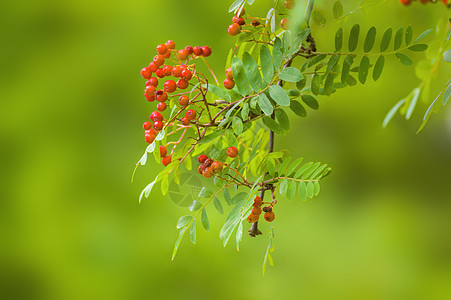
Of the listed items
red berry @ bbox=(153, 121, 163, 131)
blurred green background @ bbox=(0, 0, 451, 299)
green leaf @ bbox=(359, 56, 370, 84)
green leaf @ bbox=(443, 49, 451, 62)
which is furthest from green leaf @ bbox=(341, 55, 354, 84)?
blurred green background @ bbox=(0, 0, 451, 299)

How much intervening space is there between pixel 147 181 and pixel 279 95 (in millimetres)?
956

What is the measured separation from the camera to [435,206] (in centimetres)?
134

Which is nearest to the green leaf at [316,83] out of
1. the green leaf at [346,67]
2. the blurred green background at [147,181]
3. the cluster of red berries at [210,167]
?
→ the green leaf at [346,67]

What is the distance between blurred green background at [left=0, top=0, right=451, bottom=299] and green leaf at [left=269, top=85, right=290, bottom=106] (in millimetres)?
806

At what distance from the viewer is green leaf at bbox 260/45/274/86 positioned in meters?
0.56

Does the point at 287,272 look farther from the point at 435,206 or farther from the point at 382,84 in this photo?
the point at 382,84

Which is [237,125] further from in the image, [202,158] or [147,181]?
[147,181]

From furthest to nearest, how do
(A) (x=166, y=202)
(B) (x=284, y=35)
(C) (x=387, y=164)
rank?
(A) (x=166, y=202) → (C) (x=387, y=164) → (B) (x=284, y=35)

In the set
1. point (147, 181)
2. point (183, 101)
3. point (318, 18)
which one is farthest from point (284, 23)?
point (147, 181)

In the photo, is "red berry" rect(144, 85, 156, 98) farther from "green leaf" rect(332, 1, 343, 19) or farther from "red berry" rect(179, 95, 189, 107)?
"green leaf" rect(332, 1, 343, 19)

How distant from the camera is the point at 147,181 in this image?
143 cm

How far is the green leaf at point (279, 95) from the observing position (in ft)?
1.71

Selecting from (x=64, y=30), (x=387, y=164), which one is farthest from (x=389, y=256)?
(x=64, y=30)

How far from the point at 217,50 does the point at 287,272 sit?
0.63 metres
